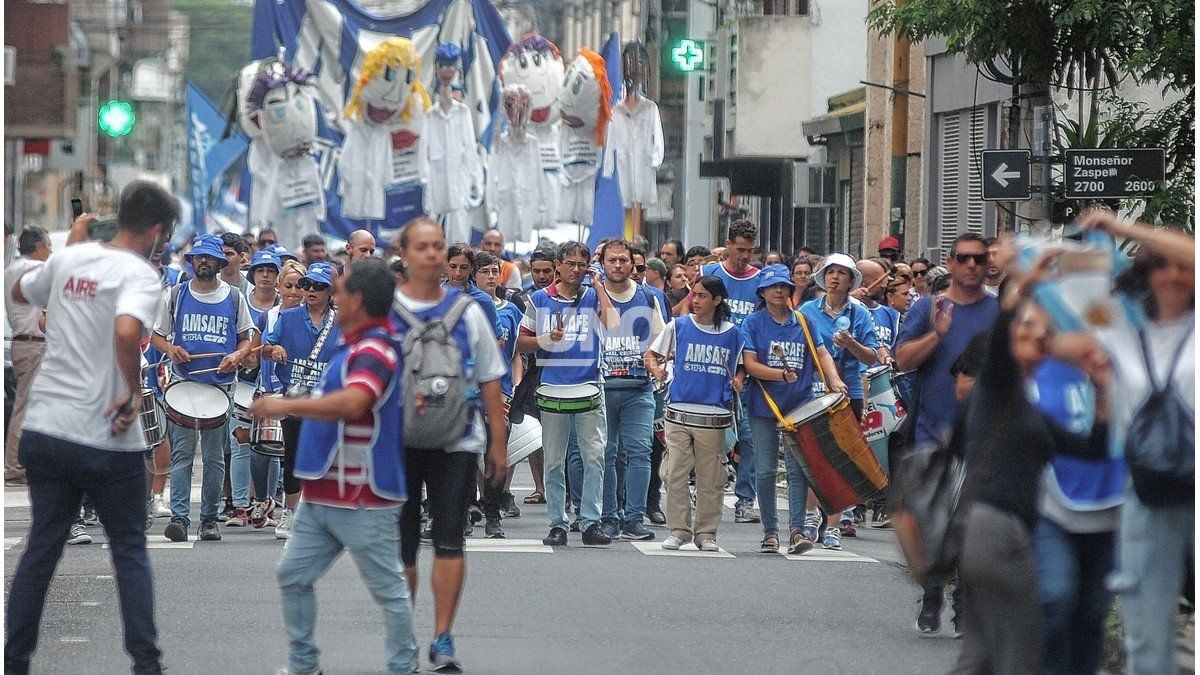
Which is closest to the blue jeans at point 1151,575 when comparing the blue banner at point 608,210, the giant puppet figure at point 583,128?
the blue banner at point 608,210

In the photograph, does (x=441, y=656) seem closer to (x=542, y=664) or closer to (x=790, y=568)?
→ (x=542, y=664)

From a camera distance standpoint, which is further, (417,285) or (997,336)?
(417,285)

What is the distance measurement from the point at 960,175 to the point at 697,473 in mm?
15481

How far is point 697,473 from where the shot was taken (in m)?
12.6

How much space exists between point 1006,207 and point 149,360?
37.0 feet

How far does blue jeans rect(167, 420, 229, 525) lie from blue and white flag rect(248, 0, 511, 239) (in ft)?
38.8

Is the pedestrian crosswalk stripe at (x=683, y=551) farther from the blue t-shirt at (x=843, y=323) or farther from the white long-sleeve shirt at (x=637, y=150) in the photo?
the white long-sleeve shirt at (x=637, y=150)

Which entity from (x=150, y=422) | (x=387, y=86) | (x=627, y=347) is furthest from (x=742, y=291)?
(x=387, y=86)

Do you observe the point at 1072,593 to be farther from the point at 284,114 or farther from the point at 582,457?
the point at 284,114

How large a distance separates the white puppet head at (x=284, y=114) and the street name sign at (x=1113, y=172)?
11.0 metres

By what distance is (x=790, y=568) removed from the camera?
468 inches

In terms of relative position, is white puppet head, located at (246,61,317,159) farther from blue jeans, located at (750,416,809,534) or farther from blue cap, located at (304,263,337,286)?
blue jeans, located at (750,416,809,534)

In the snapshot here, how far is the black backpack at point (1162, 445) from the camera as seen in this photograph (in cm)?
595

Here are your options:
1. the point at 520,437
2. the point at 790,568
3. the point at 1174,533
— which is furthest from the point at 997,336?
the point at 520,437
